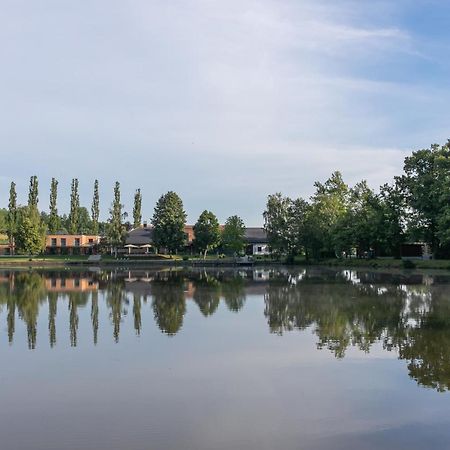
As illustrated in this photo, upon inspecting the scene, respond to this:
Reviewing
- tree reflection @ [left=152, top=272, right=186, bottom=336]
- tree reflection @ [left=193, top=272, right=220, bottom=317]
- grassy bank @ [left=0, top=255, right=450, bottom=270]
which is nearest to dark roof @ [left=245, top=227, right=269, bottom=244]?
grassy bank @ [left=0, top=255, right=450, bottom=270]

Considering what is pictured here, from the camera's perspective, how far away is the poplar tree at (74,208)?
95.4m

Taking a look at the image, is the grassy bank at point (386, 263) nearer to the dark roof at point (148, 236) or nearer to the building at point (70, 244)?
the dark roof at point (148, 236)

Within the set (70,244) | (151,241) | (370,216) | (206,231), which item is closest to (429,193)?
(370,216)

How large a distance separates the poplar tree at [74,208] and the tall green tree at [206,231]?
25646 mm

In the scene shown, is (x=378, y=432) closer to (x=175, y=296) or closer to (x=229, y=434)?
(x=229, y=434)

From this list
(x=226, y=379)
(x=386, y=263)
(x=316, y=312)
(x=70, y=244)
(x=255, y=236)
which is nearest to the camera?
(x=226, y=379)

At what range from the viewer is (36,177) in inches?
3627

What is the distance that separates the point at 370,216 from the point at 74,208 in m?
59.0

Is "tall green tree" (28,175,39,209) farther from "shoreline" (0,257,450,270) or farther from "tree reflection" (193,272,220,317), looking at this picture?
"tree reflection" (193,272,220,317)

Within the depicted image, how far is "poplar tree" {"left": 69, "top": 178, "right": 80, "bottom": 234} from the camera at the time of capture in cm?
9538

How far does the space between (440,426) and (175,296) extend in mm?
19226

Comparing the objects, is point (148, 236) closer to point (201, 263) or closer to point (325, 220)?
point (201, 263)

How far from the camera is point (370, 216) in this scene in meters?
55.1

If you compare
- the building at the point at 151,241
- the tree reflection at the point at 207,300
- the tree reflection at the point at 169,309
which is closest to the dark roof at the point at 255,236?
the building at the point at 151,241
